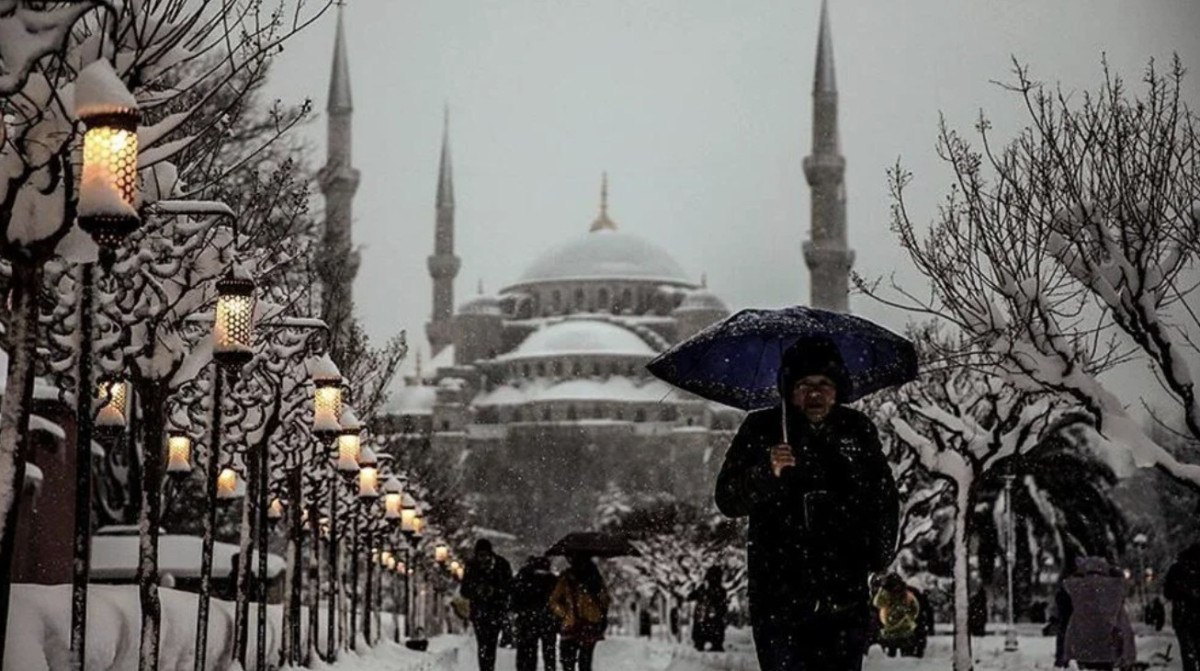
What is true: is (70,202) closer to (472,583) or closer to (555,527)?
(472,583)

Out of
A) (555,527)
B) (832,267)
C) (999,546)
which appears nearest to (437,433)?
(555,527)

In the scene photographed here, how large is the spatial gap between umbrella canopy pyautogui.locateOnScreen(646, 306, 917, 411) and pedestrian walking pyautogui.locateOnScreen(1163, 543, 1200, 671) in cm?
596

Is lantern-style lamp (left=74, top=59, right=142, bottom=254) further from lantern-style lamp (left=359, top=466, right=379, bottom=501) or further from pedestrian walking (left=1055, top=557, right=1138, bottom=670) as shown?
lantern-style lamp (left=359, top=466, right=379, bottom=501)

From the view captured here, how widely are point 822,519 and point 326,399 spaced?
923 cm

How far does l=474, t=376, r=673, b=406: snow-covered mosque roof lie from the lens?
12469 cm

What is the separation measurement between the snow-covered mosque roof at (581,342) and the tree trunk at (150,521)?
11307 centimetres

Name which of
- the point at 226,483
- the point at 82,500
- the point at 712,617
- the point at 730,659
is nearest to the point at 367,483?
the point at 226,483

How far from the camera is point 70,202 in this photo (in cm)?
793

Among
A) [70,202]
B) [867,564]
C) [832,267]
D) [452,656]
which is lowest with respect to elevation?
[452,656]

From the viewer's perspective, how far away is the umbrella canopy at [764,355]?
756 cm

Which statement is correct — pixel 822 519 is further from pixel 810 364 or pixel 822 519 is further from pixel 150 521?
pixel 150 521

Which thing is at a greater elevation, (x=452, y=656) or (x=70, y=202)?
(x=70, y=202)

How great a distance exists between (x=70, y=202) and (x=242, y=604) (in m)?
8.18

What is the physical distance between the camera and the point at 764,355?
26.2ft
